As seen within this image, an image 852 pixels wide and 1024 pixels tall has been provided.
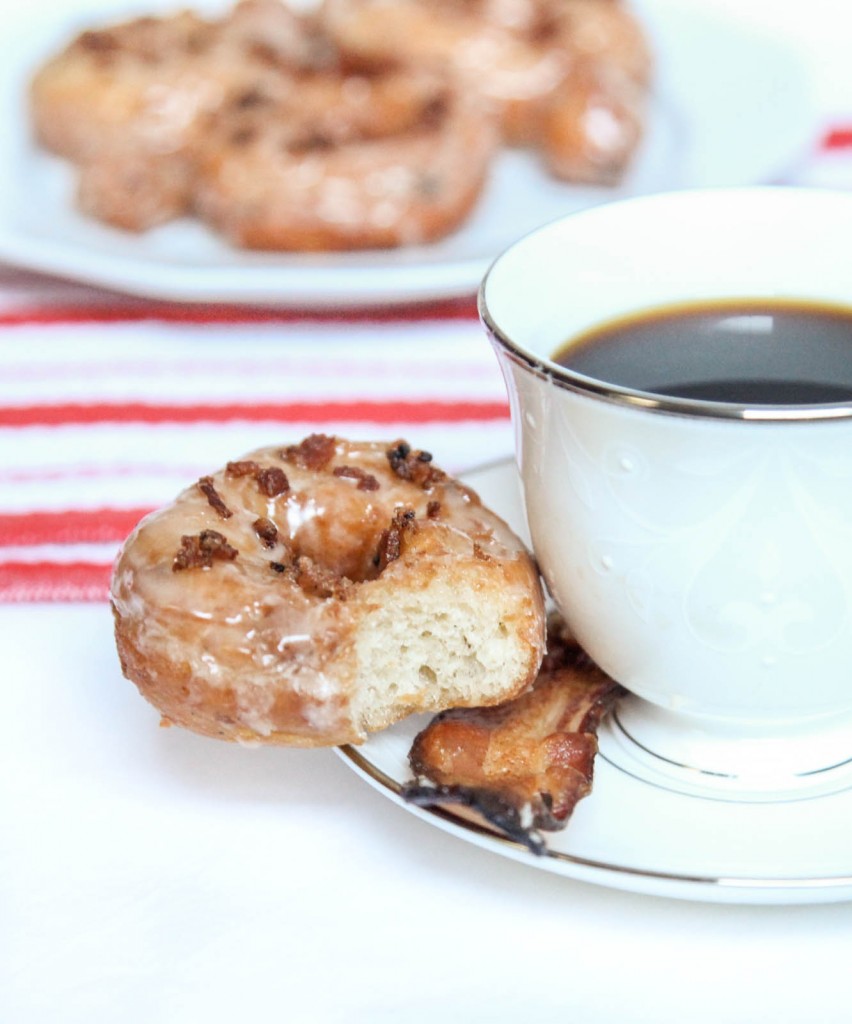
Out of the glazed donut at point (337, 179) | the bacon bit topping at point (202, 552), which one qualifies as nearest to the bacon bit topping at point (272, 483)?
the bacon bit topping at point (202, 552)

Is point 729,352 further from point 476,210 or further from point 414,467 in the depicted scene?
point 476,210

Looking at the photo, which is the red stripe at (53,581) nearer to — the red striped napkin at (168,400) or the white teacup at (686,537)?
the red striped napkin at (168,400)

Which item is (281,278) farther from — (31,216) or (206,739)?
(206,739)

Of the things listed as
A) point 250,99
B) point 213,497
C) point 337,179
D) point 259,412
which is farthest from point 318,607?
point 250,99

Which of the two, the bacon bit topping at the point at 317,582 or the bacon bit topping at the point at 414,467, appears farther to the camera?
the bacon bit topping at the point at 414,467

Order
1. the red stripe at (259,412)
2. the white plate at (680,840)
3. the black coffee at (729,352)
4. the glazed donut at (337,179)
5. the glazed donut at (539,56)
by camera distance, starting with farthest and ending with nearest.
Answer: the glazed donut at (539,56)
the glazed donut at (337,179)
the red stripe at (259,412)
the black coffee at (729,352)
the white plate at (680,840)

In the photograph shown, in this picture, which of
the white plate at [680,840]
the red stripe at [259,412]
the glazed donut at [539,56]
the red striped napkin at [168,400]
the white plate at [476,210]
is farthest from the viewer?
the glazed donut at [539,56]
